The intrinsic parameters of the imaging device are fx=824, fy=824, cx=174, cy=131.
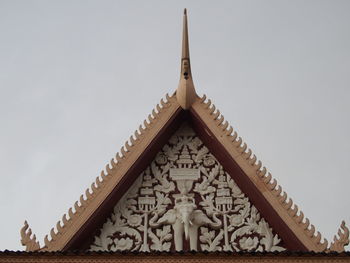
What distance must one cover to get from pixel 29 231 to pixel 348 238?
409 cm

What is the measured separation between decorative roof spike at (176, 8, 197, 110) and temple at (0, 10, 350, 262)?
0.02 m

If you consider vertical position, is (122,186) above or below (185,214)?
above

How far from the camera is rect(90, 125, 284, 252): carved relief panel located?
10.8m

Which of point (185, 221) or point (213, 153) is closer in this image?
point (185, 221)

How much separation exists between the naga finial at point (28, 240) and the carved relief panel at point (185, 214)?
0.78 m

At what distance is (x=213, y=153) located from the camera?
38.7ft

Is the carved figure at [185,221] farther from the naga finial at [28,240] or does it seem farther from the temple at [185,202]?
the naga finial at [28,240]

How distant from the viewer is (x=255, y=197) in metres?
11.1

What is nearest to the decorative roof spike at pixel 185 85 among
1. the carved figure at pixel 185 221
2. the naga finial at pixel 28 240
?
the carved figure at pixel 185 221

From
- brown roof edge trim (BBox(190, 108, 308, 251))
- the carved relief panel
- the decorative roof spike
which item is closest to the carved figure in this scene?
the carved relief panel

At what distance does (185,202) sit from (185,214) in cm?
25

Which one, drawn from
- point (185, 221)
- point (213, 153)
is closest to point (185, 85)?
point (213, 153)

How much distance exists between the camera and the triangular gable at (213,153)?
10.6m

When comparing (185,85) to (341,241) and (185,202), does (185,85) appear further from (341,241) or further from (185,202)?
(341,241)
